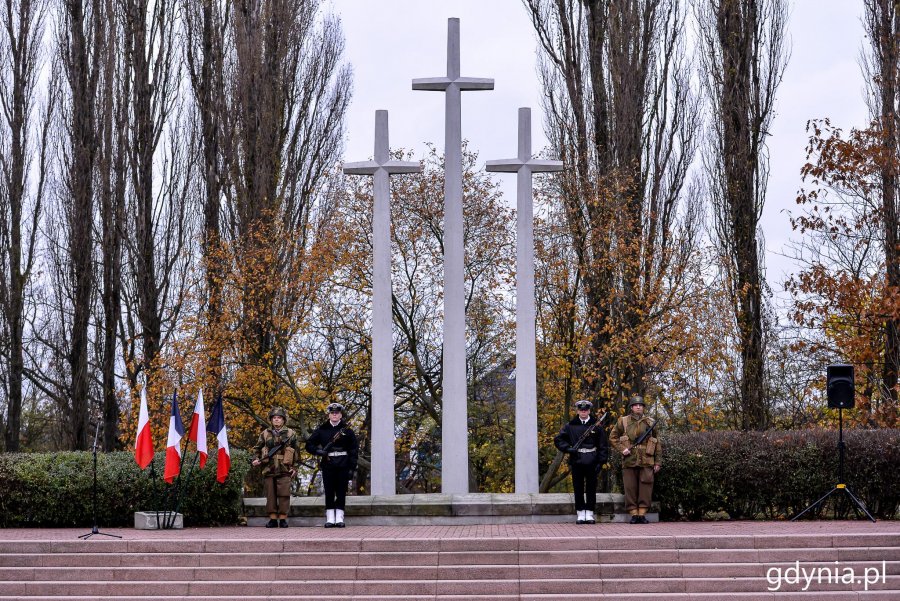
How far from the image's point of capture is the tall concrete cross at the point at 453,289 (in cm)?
1623

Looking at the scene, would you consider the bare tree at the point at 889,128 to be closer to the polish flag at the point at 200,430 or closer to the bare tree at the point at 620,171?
the bare tree at the point at 620,171

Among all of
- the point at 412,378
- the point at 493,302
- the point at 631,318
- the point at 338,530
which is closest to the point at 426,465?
the point at 412,378

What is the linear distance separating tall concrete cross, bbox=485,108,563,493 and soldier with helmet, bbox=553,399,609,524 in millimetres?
1374

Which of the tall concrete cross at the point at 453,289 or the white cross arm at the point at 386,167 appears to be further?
the white cross arm at the point at 386,167

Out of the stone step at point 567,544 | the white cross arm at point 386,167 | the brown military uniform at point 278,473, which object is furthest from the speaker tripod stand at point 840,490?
the white cross arm at point 386,167

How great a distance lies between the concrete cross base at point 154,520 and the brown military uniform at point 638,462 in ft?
19.3

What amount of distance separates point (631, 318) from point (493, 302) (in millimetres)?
3299

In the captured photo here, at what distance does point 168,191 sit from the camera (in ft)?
85.0

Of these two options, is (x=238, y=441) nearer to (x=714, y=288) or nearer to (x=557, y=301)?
(x=557, y=301)

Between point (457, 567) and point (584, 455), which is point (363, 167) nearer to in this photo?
point (584, 455)

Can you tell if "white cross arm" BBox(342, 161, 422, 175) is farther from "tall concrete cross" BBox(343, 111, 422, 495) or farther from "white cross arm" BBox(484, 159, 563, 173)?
"white cross arm" BBox(484, 159, 563, 173)

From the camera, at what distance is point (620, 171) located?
22.7m

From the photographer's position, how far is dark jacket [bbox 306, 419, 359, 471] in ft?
48.9

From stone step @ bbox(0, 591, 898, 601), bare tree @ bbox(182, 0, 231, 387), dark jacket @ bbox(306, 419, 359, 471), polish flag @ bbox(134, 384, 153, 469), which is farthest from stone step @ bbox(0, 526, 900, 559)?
bare tree @ bbox(182, 0, 231, 387)
